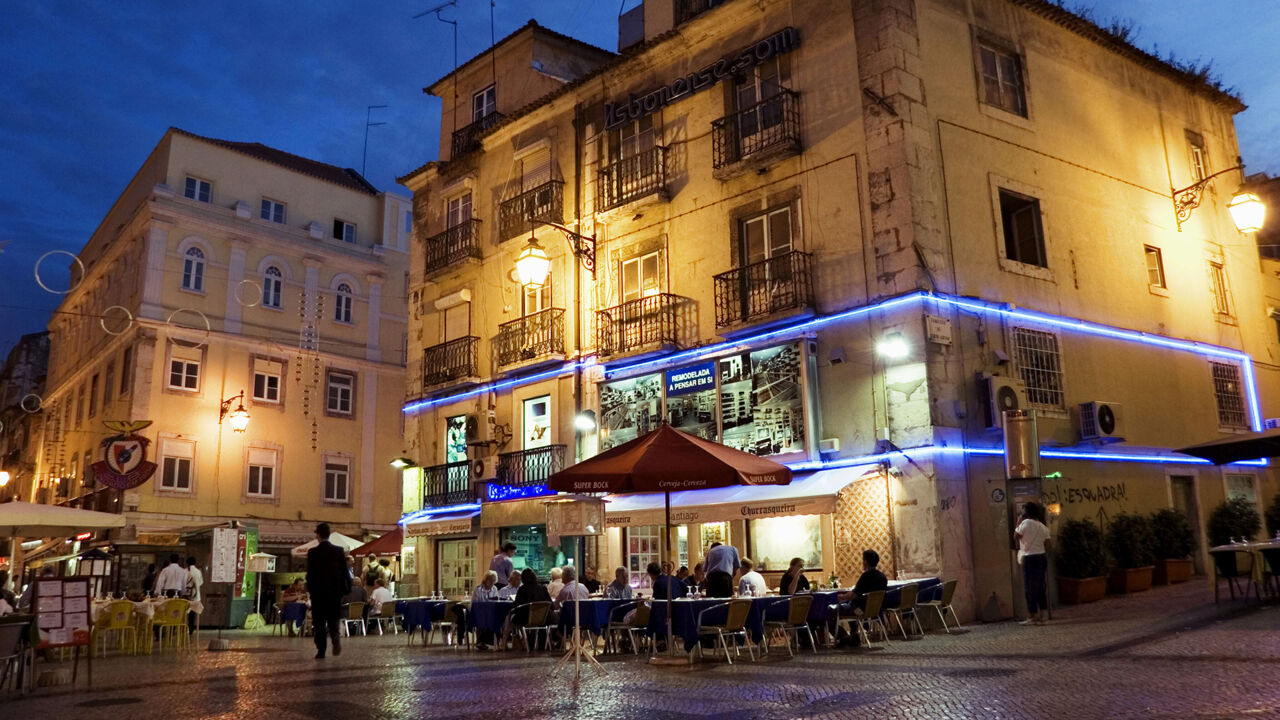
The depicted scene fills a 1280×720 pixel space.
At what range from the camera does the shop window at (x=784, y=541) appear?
637 inches

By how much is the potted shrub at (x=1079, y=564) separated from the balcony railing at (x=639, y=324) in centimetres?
715

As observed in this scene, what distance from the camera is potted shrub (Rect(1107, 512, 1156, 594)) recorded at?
50.5ft

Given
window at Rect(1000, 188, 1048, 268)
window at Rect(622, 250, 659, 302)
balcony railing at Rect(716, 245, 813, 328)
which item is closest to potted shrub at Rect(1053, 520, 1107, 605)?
window at Rect(1000, 188, 1048, 268)

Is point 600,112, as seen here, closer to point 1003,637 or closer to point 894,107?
point 894,107

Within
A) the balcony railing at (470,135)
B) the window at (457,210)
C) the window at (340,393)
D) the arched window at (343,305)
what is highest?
the balcony railing at (470,135)

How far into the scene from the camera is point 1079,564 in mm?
14797

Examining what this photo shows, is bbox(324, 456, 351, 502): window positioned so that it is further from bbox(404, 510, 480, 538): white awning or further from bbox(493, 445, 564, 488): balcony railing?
bbox(493, 445, 564, 488): balcony railing

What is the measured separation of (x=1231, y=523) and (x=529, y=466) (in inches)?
499

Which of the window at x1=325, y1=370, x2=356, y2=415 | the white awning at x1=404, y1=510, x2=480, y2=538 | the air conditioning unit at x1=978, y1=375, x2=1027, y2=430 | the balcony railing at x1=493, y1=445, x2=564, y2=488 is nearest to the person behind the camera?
the air conditioning unit at x1=978, y1=375, x2=1027, y2=430

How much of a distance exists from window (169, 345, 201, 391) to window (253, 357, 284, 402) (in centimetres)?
182

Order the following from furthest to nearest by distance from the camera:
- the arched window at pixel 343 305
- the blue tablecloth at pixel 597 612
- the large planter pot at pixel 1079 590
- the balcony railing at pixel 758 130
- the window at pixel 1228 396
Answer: the arched window at pixel 343 305 → the window at pixel 1228 396 → the balcony railing at pixel 758 130 → the large planter pot at pixel 1079 590 → the blue tablecloth at pixel 597 612

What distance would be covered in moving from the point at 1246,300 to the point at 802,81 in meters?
10.8

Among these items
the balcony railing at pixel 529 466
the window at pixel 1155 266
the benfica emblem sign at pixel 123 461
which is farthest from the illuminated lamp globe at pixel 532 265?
the window at pixel 1155 266

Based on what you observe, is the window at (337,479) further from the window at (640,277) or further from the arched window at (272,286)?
the window at (640,277)
